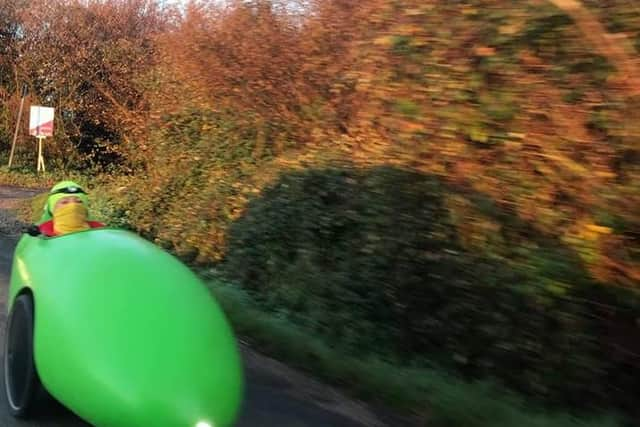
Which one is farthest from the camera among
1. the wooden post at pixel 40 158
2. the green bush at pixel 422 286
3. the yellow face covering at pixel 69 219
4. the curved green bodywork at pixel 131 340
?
the wooden post at pixel 40 158

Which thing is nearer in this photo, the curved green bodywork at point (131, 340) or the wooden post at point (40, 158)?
the curved green bodywork at point (131, 340)

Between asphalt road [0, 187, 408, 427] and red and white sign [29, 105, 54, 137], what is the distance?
15960 millimetres

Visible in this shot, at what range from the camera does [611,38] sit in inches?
188

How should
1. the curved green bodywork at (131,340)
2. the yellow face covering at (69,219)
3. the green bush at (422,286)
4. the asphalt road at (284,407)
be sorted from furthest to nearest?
the yellow face covering at (69,219), the green bush at (422,286), the asphalt road at (284,407), the curved green bodywork at (131,340)

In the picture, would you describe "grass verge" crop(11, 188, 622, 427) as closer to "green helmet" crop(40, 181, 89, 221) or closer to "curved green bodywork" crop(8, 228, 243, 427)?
"curved green bodywork" crop(8, 228, 243, 427)

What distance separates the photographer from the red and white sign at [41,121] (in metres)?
21.5

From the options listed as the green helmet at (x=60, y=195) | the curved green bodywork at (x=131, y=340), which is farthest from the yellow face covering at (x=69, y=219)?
the curved green bodywork at (x=131, y=340)

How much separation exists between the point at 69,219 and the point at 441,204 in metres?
3.18

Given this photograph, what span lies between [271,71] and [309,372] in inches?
246

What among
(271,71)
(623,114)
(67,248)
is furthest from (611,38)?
(271,71)

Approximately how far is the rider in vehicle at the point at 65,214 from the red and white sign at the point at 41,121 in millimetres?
16305

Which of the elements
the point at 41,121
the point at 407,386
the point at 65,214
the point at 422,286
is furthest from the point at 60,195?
the point at 41,121

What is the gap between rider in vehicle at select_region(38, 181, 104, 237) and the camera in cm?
595

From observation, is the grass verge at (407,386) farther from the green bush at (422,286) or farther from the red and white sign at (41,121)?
the red and white sign at (41,121)
